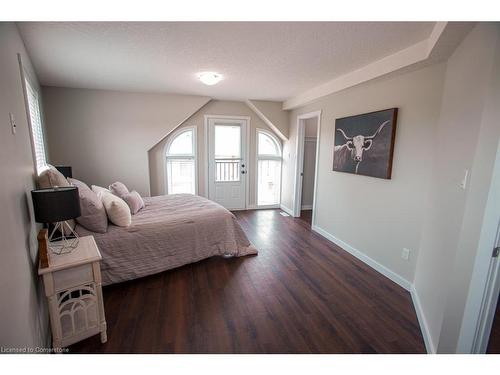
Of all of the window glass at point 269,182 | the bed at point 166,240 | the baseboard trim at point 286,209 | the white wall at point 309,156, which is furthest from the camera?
the window glass at point 269,182

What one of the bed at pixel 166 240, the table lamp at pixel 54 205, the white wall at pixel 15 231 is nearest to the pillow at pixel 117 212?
the bed at pixel 166 240

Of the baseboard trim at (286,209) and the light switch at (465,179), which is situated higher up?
the light switch at (465,179)

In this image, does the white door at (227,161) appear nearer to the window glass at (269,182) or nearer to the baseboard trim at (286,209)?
the window glass at (269,182)

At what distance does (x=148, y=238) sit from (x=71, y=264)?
967 millimetres

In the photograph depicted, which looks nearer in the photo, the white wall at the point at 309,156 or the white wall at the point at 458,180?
the white wall at the point at 458,180

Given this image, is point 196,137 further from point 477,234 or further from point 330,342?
point 477,234

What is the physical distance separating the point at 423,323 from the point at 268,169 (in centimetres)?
397

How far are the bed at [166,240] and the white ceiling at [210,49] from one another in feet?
5.67

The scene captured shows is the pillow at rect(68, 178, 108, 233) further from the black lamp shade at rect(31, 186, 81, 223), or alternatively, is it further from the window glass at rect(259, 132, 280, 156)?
the window glass at rect(259, 132, 280, 156)

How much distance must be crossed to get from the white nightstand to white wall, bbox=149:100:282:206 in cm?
296

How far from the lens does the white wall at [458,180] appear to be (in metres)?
1.24

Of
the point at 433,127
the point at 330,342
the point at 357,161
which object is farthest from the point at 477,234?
the point at 357,161

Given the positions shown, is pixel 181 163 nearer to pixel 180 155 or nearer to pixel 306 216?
pixel 180 155
